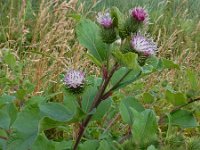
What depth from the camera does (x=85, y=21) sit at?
1.43 m

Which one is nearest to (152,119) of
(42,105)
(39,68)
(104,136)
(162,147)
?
(162,147)

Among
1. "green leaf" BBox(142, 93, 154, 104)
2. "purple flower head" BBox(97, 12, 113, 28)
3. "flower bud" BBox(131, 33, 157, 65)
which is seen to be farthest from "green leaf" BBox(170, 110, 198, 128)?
"purple flower head" BBox(97, 12, 113, 28)

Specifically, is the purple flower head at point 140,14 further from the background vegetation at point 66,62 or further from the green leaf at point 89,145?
the green leaf at point 89,145

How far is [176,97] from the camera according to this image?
170 centimetres

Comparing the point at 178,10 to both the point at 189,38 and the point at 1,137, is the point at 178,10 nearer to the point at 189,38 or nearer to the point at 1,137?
the point at 189,38

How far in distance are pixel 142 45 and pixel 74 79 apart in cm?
23

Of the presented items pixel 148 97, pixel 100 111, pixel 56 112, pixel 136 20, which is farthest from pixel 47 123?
pixel 148 97

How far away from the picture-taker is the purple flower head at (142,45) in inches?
52.2

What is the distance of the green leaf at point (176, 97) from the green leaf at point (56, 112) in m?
0.42

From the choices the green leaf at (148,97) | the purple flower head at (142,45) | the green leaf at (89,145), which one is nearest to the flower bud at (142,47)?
the purple flower head at (142,45)

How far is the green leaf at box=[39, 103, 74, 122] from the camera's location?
1.37 m

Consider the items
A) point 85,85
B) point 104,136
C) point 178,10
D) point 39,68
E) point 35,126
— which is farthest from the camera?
point 178,10

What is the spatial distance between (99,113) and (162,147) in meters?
0.23

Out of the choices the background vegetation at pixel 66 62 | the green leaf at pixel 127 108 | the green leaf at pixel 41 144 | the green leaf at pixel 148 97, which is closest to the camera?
the green leaf at pixel 41 144
